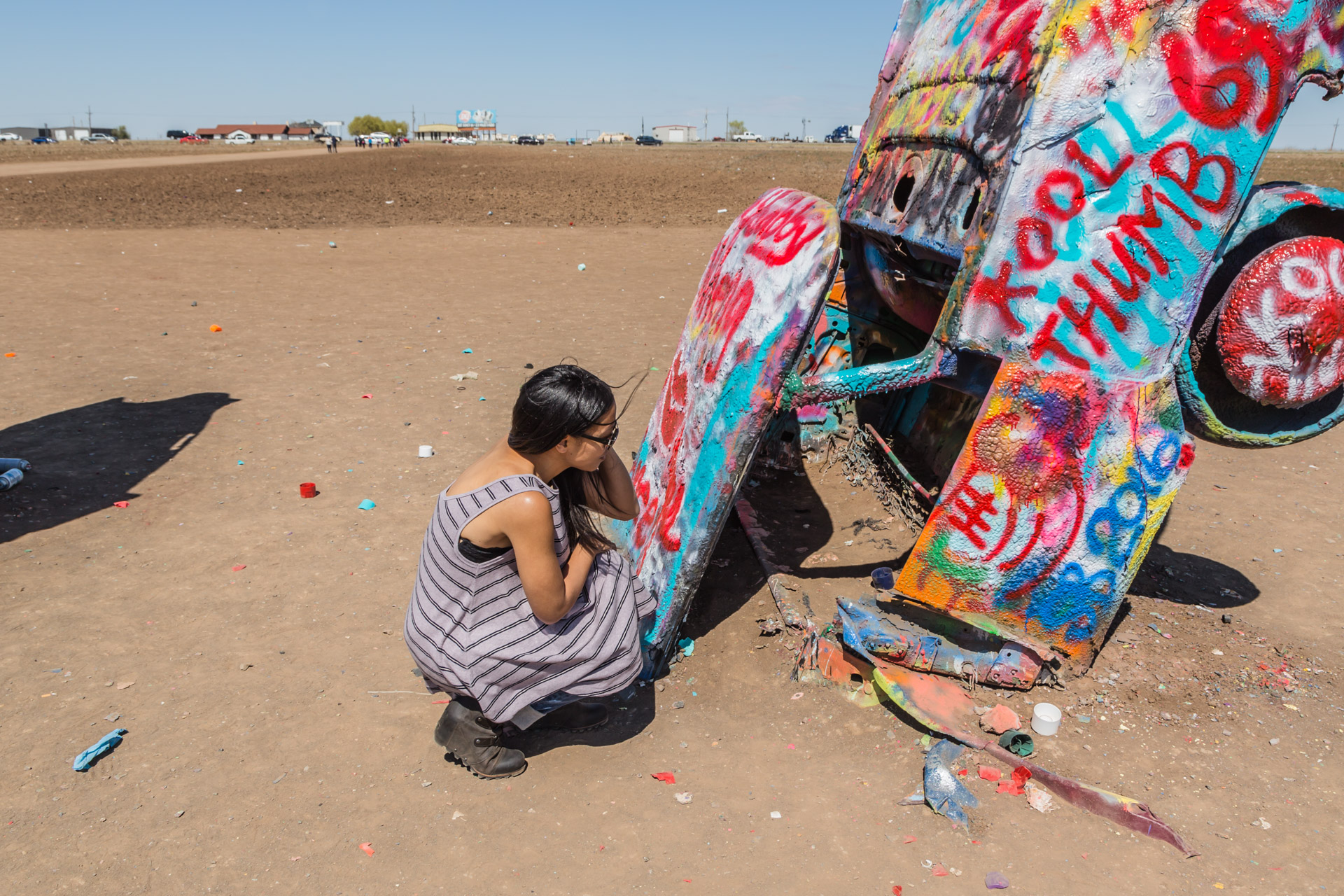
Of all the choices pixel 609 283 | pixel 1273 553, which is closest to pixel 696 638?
pixel 1273 553

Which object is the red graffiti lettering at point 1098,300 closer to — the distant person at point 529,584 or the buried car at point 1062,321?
the buried car at point 1062,321

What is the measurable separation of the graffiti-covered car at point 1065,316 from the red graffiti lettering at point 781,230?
2 cm

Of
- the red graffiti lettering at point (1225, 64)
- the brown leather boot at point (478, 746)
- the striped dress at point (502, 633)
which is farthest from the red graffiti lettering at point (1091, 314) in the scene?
the brown leather boot at point (478, 746)

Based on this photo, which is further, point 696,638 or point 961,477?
point 696,638

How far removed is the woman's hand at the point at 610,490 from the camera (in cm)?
279

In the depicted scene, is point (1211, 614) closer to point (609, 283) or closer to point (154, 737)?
point (154, 737)

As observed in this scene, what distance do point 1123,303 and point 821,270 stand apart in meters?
0.94

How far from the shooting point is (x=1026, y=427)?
280cm

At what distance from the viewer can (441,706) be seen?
3000 mm

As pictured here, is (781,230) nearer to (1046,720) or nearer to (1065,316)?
(1065,316)

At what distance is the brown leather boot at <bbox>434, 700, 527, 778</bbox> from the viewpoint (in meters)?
2.66

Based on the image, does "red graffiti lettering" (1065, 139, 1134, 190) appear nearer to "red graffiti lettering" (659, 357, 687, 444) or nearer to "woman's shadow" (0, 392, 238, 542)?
"red graffiti lettering" (659, 357, 687, 444)

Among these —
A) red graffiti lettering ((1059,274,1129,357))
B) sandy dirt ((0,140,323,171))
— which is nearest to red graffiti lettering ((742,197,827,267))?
red graffiti lettering ((1059,274,1129,357))

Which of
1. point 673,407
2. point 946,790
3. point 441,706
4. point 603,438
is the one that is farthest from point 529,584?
point 946,790
